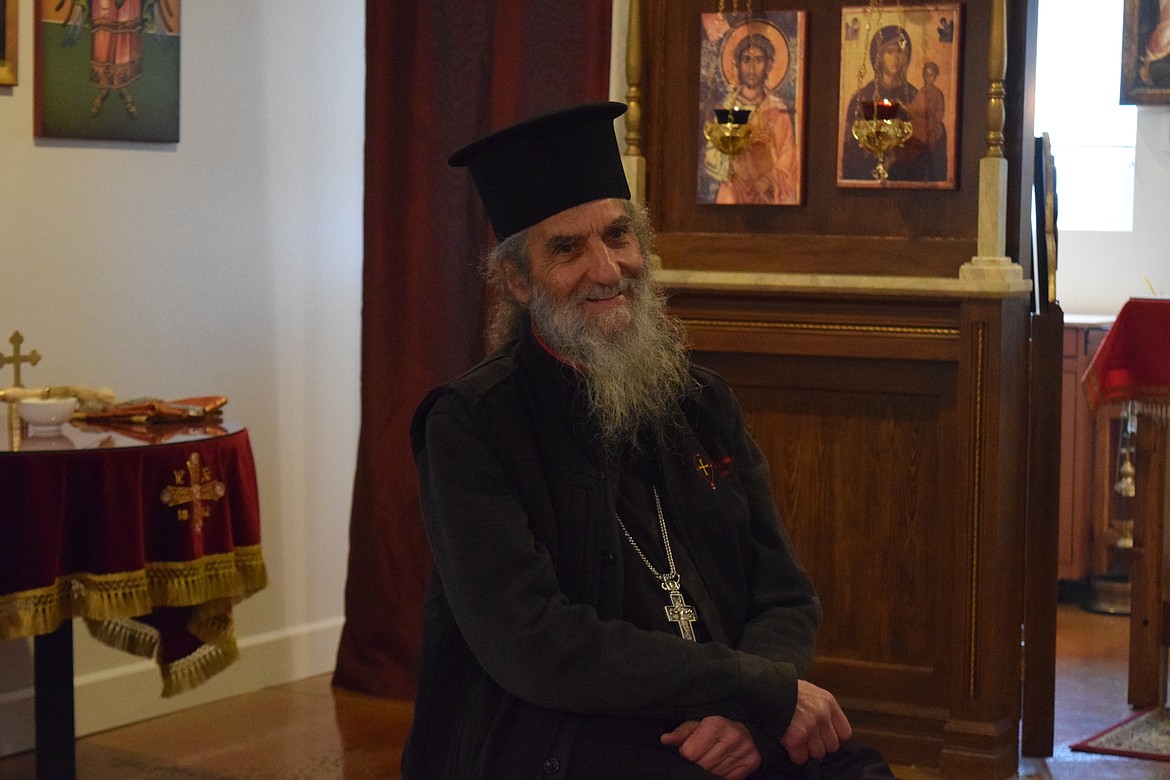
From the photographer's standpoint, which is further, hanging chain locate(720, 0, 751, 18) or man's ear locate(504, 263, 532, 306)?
hanging chain locate(720, 0, 751, 18)

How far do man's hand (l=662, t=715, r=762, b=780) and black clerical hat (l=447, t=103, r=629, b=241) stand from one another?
2.39ft

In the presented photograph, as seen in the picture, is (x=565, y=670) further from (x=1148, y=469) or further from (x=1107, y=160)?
(x=1107, y=160)

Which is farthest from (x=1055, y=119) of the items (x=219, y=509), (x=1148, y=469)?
(x=219, y=509)

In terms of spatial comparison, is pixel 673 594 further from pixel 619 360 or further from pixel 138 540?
pixel 138 540

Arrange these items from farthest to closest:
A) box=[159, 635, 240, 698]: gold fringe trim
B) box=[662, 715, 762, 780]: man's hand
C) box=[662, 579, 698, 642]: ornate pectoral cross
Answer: box=[159, 635, 240, 698]: gold fringe trim
box=[662, 579, 698, 642]: ornate pectoral cross
box=[662, 715, 762, 780]: man's hand

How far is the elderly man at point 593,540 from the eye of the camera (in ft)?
6.26

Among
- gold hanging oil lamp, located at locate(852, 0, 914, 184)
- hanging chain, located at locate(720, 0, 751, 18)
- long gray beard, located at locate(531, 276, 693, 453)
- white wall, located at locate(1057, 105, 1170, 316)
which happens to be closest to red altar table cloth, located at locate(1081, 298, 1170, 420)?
gold hanging oil lamp, located at locate(852, 0, 914, 184)

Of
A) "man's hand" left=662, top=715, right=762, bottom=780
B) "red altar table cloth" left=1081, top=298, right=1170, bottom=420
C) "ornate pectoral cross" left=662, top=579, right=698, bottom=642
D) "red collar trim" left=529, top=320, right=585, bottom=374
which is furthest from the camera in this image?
"red altar table cloth" left=1081, top=298, right=1170, bottom=420

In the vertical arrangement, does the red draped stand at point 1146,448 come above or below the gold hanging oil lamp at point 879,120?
below

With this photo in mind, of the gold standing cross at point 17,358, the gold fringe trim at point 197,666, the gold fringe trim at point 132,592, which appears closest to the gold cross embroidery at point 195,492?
the gold fringe trim at point 132,592

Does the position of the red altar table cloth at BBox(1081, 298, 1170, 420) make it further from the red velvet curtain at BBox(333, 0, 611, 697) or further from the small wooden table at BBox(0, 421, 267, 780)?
the small wooden table at BBox(0, 421, 267, 780)

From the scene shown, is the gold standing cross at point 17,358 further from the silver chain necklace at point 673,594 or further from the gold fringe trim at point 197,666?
the silver chain necklace at point 673,594

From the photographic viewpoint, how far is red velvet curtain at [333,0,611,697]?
13.8 ft

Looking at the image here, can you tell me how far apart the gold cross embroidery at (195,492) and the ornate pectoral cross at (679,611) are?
1.44m
